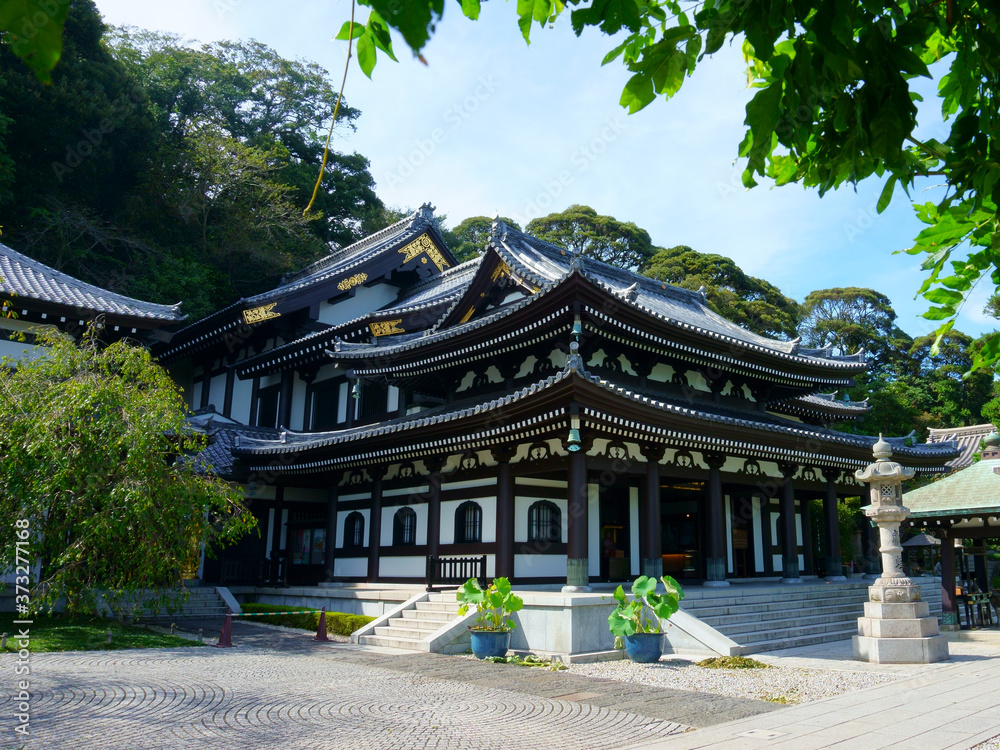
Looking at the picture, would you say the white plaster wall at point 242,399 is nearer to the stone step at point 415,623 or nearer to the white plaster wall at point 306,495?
the white plaster wall at point 306,495

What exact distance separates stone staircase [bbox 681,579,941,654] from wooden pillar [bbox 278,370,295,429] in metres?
15.5

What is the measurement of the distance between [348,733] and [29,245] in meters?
29.5

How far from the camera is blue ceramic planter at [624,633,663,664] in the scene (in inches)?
496

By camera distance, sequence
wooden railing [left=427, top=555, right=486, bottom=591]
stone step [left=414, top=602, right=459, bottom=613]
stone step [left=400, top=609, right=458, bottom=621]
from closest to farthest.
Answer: stone step [left=400, top=609, right=458, bottom=621] < stone step [left=414, top=602, right=459, bottom=613] < wooden railing [left=427, top=555, right=486, bottom=591]

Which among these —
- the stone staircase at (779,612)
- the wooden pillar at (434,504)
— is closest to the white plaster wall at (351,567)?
the wooden pillar at (434,504)

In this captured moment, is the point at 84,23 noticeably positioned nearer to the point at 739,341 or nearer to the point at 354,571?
the point at 354,571

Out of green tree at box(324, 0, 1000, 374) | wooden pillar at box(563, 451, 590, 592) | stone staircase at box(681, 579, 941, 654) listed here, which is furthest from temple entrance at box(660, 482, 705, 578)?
green tree at box(324, 0, 1000, 374)

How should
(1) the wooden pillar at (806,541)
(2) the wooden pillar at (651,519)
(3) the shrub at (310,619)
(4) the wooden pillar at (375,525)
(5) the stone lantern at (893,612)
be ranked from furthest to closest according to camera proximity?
(1) the wooden pillar at (806,541) < (4) the wooden pillar at (375,525) < (3) the shrub at (310,619) < (2) the wooden pillar at (651,519) < (5) the stone lantern at (893,612)

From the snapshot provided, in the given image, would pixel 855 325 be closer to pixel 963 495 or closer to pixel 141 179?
pixel 963 495

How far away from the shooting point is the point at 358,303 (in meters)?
27.6

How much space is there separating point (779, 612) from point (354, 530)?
11607mm

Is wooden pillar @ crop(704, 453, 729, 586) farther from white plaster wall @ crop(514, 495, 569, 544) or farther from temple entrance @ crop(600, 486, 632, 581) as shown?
white plaster wall @ crop(514, 495, 569, 544)

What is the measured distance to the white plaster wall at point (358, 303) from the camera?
87.1 ft

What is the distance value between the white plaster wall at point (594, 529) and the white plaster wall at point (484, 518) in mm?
2571
